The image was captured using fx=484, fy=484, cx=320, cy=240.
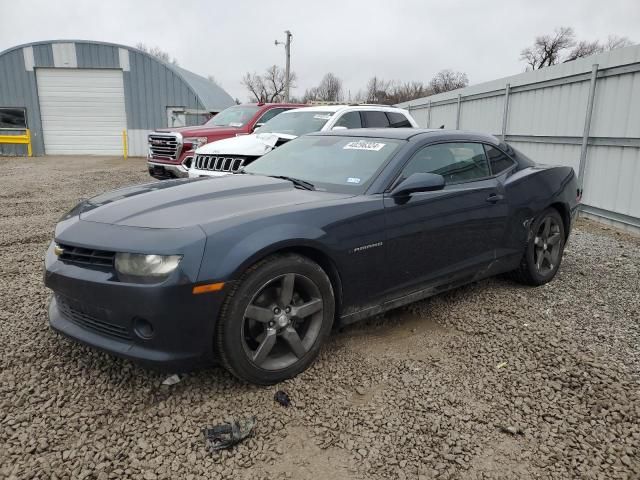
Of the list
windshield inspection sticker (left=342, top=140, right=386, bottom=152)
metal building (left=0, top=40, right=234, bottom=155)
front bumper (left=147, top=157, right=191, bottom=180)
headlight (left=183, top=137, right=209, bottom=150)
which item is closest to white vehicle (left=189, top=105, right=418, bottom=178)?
front bumper (left=147, top=157, right=191, bottom=180)

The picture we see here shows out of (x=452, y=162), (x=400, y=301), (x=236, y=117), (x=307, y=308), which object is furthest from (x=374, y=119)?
(x=307, y=308)

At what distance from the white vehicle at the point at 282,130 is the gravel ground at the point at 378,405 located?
12.4ft

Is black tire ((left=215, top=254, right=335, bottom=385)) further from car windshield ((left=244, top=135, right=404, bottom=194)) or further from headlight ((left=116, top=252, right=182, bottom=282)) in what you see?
car windshield ((left=244, top=135, right=404, bottom=194))

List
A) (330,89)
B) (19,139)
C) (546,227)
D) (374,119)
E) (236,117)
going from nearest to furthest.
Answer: (546,227) < (374,119) < (236,117) < (19,139) < (330,89)

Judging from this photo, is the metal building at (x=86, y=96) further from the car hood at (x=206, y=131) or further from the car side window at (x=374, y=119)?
the car side window at (x=374, y=119)

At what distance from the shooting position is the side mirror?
3252 millimetres

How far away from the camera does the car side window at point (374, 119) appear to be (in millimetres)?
8570

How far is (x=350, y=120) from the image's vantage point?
8.39 m

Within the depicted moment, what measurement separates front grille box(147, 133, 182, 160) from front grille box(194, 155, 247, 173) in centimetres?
216

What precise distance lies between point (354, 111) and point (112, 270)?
6575 mm

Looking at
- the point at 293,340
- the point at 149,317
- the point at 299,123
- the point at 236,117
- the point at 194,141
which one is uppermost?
the point at 236,117

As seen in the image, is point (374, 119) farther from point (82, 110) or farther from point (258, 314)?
point (82, 110)

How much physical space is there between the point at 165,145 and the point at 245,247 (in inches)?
320

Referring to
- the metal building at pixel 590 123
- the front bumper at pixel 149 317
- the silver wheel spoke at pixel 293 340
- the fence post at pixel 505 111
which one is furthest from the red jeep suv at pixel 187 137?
the silver wheel spoke at pixel 293 340
